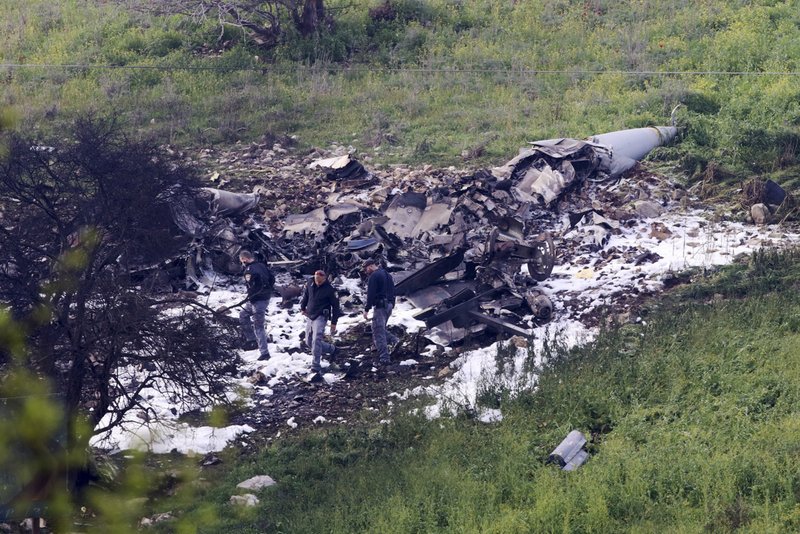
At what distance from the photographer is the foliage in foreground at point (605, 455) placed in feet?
25.0

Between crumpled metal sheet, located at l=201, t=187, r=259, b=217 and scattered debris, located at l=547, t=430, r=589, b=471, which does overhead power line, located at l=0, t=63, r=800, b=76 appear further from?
scattered debris, located at l=547, t=430, r=589, b=471

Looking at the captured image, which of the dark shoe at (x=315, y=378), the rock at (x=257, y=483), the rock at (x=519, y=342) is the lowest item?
the dark shoe at (x=315, y=378)

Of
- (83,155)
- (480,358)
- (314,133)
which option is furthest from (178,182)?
(314,133)

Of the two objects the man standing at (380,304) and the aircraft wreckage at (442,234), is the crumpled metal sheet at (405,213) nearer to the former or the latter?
the aircraft wreckage at (442,234)

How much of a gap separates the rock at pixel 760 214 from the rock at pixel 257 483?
351 inches

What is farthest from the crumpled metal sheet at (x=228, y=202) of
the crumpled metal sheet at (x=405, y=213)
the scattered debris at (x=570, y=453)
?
the scattered debris at (x=570, y=453)

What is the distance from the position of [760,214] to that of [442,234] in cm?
481

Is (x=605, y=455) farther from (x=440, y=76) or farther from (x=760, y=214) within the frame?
(x=440, y=76)

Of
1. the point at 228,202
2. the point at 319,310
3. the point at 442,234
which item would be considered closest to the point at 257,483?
the point at 319,310

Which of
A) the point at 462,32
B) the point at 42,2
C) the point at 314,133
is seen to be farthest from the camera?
the point at 42,2

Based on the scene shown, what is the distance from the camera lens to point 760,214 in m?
14.1

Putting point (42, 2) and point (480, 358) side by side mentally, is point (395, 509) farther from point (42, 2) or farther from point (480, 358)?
point (42, 2)

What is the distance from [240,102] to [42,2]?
1040 cm

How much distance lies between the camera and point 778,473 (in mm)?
7707
